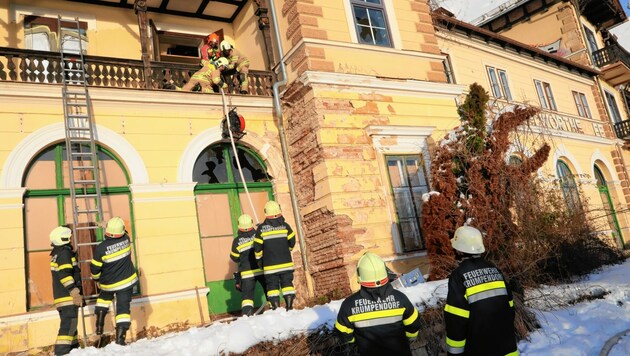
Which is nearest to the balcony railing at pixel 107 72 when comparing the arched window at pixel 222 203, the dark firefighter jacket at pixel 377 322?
the arched window at pixel 222 203

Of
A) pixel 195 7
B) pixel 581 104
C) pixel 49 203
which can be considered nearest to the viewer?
pixel 49 203

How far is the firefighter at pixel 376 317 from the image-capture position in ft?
14.9

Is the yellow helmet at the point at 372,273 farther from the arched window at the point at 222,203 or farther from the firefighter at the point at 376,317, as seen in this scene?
the arched window at the point at 222,203

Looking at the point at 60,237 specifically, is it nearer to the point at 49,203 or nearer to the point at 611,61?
the point at 49,203

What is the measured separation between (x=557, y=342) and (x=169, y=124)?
27.7ft

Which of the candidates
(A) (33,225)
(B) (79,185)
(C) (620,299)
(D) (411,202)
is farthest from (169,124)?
(C) (620,299)

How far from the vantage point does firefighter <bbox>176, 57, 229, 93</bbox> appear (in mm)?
11866

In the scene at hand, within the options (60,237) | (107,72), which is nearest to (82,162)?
(107,72)

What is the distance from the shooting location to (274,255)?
848cm

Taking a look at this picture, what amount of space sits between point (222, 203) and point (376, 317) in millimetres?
7523

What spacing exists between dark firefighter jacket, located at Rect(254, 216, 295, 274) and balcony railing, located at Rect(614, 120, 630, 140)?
21.6 metres

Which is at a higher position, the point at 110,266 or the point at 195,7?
the point at 195,7

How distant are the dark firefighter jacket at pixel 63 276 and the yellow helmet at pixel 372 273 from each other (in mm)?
5151

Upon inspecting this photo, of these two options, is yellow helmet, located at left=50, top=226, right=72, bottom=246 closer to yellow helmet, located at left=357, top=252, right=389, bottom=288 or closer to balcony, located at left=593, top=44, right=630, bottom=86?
yellow helmet, located at left=357, top=252, right=389, bottom=288
